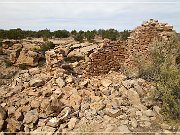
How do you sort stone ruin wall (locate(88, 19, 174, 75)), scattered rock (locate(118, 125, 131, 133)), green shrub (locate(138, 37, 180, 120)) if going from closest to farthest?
1. scattered rock (locate(118, 125, 131, 133))
2. green shrub (locate(138, 37, 180, 120))
3. stone ruin wall (locate(88, 19, 174, 75))

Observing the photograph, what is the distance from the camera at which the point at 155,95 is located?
30.3ft

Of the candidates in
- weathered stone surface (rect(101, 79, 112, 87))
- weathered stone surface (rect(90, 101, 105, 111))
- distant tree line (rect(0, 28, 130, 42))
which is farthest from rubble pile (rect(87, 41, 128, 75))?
distant tree line (rect(0, 28, 130, 42))

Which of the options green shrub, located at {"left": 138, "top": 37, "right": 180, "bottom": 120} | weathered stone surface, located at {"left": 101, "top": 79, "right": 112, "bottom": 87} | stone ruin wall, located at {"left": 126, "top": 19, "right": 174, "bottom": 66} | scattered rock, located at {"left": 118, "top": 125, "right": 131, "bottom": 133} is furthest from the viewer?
stone ruin wall, located at {"left": 126, "top": 19, "right": 174, "bottom": 66}

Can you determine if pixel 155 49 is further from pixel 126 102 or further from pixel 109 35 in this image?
pixel 109 35

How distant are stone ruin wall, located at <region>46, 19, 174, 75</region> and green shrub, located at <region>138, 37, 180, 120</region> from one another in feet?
3.40

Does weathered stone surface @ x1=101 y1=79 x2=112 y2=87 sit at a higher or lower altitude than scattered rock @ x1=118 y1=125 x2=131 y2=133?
higher

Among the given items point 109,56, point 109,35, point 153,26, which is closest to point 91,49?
point 109,56

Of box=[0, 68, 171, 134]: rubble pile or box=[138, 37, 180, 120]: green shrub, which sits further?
box=[138, 37, 180, 120]: green shrub

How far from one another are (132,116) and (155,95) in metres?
1.16

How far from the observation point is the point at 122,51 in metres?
13.2

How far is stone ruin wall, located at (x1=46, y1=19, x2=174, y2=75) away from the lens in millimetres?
12016

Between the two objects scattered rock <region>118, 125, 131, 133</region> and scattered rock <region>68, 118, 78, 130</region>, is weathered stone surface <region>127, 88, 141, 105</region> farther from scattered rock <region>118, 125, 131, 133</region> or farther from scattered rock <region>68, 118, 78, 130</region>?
scattered rock <region>68, 118, 78, 130</region>

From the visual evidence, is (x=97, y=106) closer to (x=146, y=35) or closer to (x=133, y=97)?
(x=133, y=97)

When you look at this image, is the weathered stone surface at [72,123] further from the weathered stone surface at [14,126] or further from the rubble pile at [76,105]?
the weathered stone surface at [14,126]
